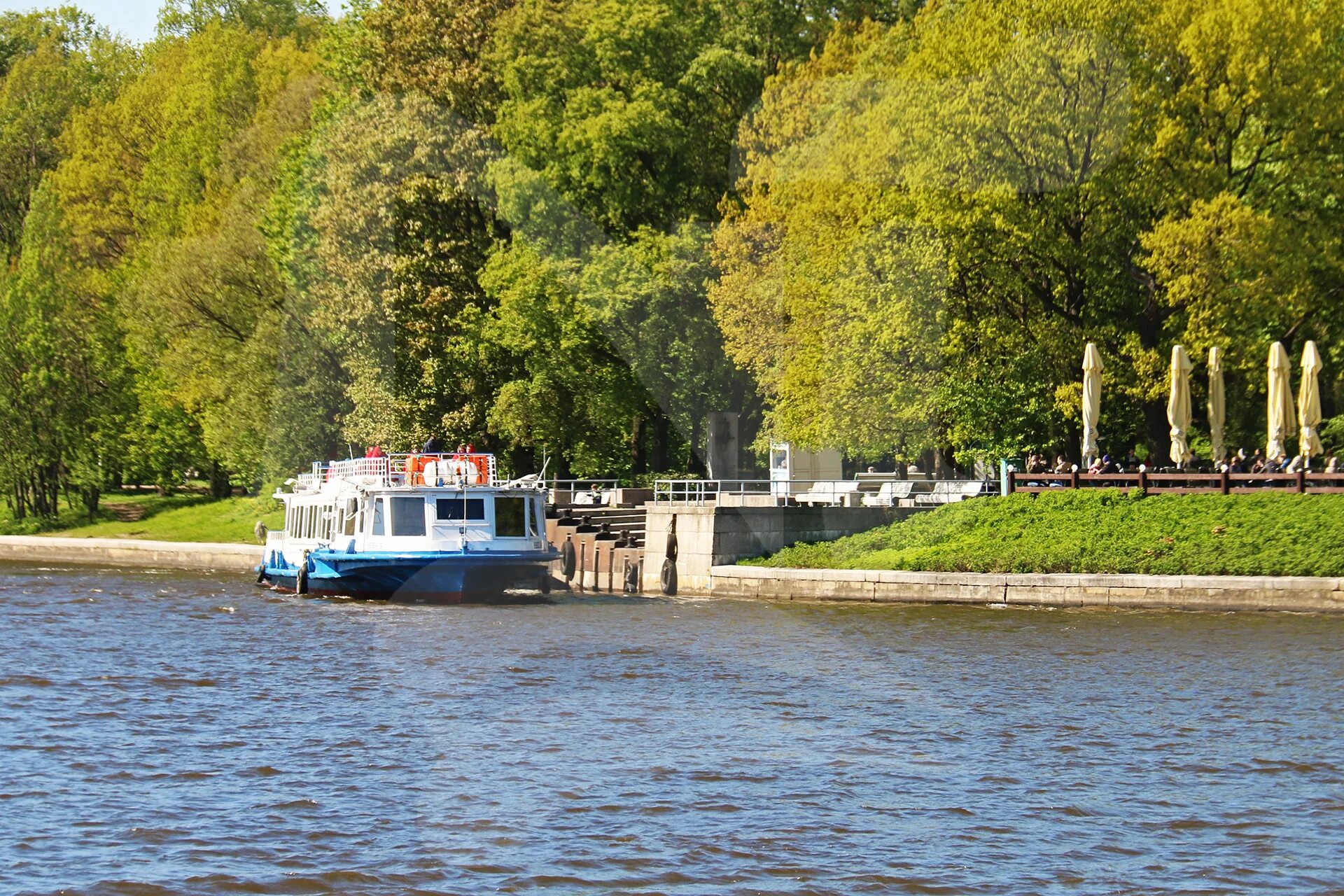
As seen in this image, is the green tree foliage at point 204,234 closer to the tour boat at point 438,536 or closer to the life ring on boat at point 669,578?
the tour boat at point 438,536

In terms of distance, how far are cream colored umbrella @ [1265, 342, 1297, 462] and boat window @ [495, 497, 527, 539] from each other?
17814mm

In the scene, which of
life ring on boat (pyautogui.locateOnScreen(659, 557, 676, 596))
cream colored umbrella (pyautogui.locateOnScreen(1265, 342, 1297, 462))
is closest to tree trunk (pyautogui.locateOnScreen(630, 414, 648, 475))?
life ring on boat (pyautogui.locateOnScreen(659, 557, 676, 596))

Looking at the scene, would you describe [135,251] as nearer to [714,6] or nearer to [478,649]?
[714,6]

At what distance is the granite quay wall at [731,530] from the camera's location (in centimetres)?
4616

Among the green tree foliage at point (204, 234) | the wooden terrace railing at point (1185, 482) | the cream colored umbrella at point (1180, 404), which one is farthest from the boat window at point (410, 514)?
the green tree foliage at point (204, 234)

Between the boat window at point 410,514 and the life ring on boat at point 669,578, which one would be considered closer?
the boat window at point 410,514

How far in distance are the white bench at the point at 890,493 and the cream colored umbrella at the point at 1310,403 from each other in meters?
11.2

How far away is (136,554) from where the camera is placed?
6444 cm

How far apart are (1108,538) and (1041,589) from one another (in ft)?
8.47

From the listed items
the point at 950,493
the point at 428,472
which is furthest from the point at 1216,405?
the point at 428,472

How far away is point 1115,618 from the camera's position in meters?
36.8

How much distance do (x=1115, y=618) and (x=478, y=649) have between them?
12.5 metres

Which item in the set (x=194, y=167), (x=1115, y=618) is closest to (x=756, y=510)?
(x=1115, y=618)

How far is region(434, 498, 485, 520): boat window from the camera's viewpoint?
1801 inches
